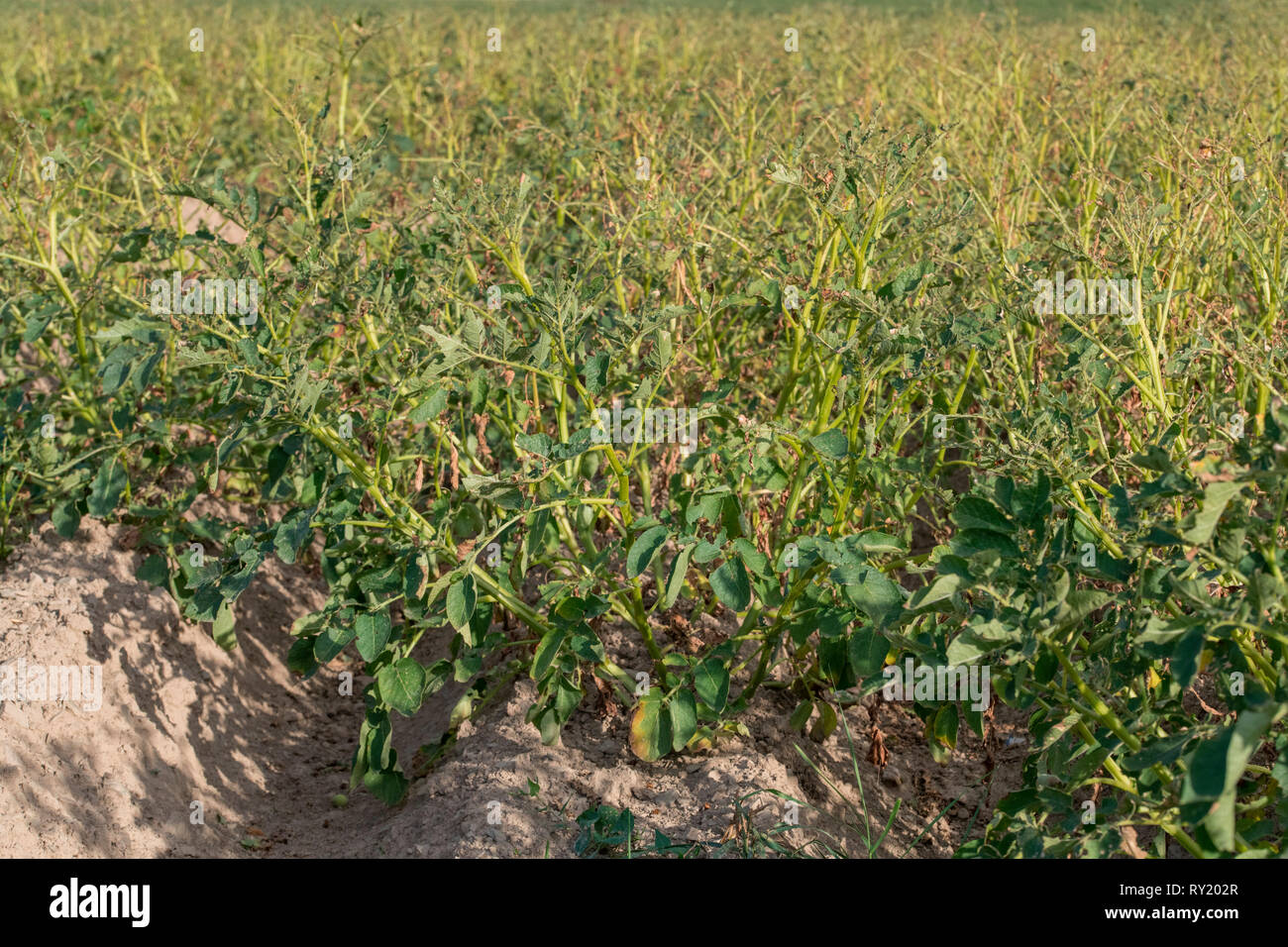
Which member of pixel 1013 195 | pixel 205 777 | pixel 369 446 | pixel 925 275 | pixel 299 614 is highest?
pixel 1013 195

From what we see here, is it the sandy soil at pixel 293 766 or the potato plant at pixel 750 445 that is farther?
the sandy soil at pixel 293 766

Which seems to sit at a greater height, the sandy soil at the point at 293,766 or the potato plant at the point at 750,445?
the potato plant at the point at 750,445

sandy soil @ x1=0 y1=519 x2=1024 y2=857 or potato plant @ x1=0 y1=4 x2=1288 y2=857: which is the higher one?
potato plant @ x1=0 y1=4 x2=1288 y2=857

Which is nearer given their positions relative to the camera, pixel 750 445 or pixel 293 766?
pixel 750 445

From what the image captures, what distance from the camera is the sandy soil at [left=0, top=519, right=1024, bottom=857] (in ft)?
7.64

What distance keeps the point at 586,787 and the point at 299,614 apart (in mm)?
1333

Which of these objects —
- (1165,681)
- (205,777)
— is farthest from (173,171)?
(1165,681)

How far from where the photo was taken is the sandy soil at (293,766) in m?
2.33

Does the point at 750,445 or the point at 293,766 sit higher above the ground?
the point at 750,445

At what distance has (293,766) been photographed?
2898 millimetres

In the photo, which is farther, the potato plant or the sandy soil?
the sandy soil
